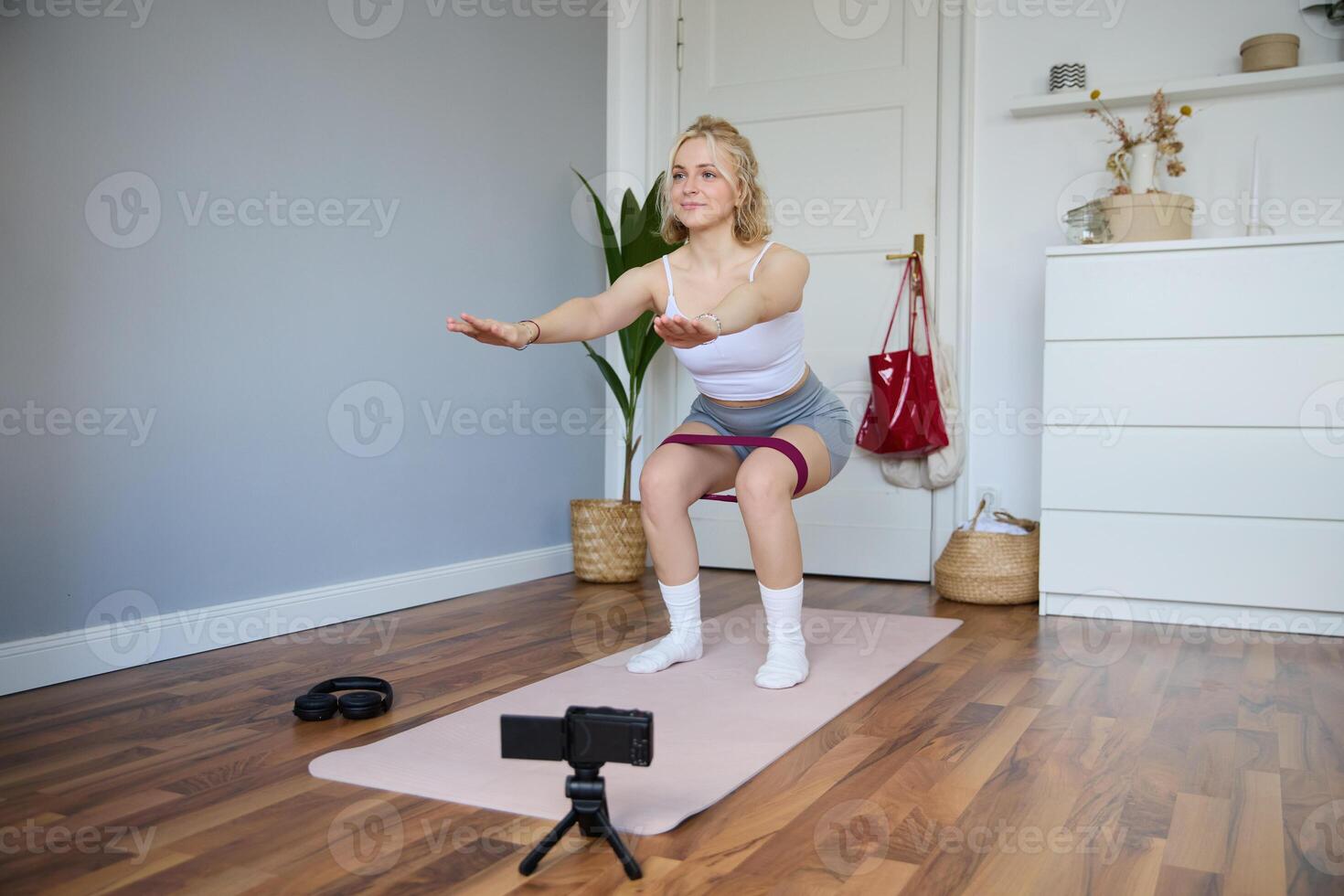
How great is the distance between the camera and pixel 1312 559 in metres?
2.69

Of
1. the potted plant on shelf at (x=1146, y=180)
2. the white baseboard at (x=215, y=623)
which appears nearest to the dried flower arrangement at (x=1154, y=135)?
the potted plant on shelf at (x=1146, y=180)

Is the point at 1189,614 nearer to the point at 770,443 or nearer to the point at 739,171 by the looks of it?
the point at 770,443

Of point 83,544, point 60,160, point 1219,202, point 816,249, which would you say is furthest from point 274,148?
point 1219,202

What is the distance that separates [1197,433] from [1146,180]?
2.37 feet

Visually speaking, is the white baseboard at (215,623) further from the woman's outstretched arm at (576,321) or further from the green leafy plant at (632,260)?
the woman's outstretched arm at (576,321)

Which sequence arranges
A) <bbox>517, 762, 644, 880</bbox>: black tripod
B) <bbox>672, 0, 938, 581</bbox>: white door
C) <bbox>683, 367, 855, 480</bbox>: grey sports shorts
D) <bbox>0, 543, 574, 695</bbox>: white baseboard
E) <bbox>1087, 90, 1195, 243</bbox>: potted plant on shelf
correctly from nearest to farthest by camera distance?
<bbox>517, 762, 644, 880</bbox>: black tripod → <bbox>0, 543, 574, 695</bbox>: white baseboard → <bbox>683, 367, 855, 480</bbox>: grey sports shorts → <bbox>1087, 90, 1195, 243</bbox>: potted plant on shelf → <bbox>672, 0, 938, 581</bbox>: white door

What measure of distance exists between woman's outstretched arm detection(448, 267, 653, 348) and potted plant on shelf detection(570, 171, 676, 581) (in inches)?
Result: 44.1

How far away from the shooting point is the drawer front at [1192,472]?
2.69 meters

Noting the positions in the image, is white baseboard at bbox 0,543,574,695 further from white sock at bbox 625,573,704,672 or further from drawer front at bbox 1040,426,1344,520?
drawer front at bbox 1040,426,1344,520

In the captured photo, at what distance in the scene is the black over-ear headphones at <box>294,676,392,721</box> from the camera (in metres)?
1.82

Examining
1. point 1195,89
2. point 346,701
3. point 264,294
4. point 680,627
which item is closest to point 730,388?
point 680,627

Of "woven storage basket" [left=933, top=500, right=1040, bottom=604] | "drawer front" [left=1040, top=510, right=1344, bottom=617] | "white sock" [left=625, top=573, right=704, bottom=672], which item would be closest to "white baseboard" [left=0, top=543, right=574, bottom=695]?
"white sock" [left=625, top=573, right=704, bottom=672]

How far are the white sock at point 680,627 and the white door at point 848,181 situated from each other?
143cm

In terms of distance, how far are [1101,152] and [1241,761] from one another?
2.19m
